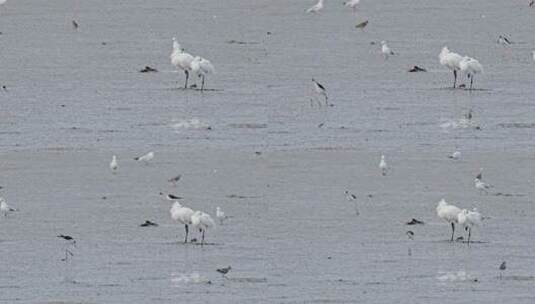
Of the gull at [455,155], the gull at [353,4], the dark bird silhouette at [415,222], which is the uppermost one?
the gull at [353,4]

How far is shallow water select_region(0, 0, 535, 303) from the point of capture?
55.2 feet

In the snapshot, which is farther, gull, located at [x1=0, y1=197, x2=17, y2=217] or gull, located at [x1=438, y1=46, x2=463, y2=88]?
gull, located at [x1=438, y1=46, x2=463, y2=88]

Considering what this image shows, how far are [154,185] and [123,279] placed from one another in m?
4.71

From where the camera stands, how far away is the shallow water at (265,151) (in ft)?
55.2

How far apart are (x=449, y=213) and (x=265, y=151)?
4.76 meters

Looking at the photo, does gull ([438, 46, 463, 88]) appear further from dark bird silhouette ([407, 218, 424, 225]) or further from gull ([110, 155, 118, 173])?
dark bird silhouette ([407, 218, 424, 225])

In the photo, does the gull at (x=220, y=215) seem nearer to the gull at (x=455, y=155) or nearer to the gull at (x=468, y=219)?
the gull at (x=468, y=219)

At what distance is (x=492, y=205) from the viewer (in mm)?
20188

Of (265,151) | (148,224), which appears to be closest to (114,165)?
(265,151)

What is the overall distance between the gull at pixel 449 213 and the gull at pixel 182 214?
7.71 feet

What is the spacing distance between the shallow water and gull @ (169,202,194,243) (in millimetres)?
217

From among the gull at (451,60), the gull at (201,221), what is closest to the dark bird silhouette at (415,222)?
the gull at (201,221)

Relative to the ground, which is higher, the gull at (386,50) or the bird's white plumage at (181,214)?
the gull at (386,50)

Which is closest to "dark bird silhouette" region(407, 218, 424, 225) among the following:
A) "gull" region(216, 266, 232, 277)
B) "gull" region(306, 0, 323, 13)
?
"gull" region(216, 266, 232, 277)
